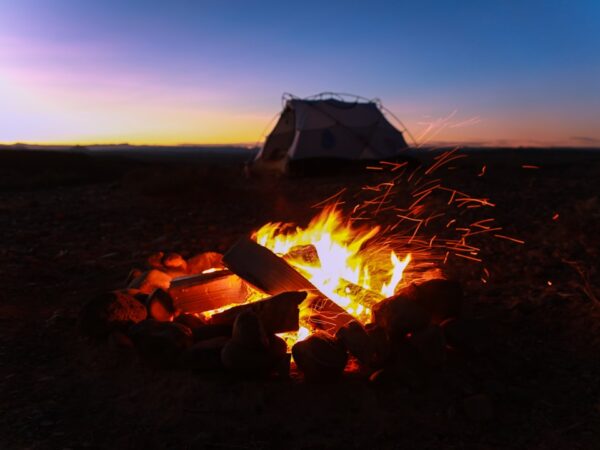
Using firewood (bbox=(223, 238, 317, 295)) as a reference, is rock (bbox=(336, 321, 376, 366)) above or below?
below

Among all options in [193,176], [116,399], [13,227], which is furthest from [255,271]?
[193,176]

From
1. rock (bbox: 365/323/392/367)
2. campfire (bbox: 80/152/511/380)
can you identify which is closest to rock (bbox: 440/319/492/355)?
campfire (bbox: 80/152/511/380)

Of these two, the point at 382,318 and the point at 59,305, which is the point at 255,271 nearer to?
the point at 382,318

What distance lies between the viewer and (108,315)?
3.42 metres

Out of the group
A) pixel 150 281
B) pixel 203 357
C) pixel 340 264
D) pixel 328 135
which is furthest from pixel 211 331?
pixel 328 135

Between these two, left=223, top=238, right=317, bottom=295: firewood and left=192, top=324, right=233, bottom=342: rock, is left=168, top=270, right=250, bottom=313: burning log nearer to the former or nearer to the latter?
left=223, top=238, right=317, bottom=295: firewood

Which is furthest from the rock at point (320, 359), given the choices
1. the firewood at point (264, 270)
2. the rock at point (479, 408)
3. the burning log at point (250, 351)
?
the rock at point (479, 408)

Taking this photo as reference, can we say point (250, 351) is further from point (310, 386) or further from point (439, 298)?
point (439, 298)

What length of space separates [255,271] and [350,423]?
54.7 inches

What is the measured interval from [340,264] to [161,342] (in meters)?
1.58

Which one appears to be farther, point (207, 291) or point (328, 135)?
point (328, 135)

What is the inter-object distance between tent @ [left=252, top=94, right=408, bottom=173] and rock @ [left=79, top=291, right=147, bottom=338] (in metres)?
11.1

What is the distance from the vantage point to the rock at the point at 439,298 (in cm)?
336

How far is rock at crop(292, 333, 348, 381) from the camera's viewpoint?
2791 mm
